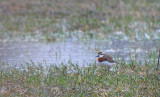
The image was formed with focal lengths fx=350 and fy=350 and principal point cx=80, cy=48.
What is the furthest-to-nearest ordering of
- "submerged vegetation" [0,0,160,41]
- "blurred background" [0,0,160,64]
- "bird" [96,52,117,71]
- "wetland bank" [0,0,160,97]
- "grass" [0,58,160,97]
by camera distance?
"submerged vegetation" [0,0,160,41] < "blurred background" [0,0,160,64] < "bird" [96,52,117,71] < "wetland bank" [0,0,160,97] < "grass" [0,58,160,97]

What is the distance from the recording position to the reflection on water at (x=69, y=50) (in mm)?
13254

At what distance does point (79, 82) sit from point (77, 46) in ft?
24.4

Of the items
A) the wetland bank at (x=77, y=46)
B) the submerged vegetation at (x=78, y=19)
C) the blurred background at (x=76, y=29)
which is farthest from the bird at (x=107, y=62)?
the submerged vegetation at (x=78, y=19)

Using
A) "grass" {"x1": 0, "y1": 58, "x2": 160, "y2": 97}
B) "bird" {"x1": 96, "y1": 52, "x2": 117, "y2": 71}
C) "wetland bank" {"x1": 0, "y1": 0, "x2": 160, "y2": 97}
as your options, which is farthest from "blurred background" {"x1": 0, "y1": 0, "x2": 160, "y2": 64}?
"grass" {"x1": 0, "y1": 58, "x2": 160, "y2": 97}

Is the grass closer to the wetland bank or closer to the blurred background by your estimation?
the wetland bank

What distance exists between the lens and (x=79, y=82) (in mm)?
9000

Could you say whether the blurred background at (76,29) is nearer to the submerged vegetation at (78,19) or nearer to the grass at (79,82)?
the submerged vegetation at (78,19)

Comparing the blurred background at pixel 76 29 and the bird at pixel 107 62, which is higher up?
the blurred background at pixel 76 29

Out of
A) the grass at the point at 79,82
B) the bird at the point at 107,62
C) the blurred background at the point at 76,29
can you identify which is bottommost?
the grass at the point at 79,82

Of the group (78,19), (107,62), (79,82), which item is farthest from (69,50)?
(78,19)

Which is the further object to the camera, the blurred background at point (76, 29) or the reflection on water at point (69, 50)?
the blurred background at point (76, 29)

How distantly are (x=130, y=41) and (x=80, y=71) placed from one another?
26.0ft

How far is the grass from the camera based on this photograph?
8453 mm

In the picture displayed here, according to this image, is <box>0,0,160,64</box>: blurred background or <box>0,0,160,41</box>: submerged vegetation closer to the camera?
<box>0,0,160,64</box>: blurred background
